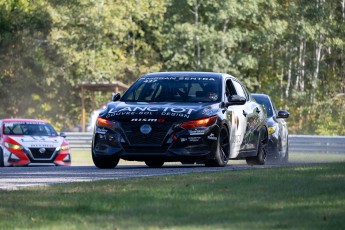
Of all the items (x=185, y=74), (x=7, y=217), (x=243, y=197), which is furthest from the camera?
(x=185, y=74)

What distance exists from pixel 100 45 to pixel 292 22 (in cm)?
1054

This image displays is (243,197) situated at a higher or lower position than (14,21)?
higher

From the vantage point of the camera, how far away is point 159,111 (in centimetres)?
1888

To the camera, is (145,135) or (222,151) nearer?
(145,135)

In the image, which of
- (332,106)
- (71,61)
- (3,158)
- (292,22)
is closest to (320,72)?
(292,22)

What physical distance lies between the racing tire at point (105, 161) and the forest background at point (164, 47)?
3647 centimetres

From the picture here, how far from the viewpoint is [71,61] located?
59.0 m

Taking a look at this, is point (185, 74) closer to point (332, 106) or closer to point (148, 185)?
point (148, 185)

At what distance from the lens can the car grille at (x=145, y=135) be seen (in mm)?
18734

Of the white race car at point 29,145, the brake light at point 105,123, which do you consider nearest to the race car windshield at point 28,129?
the white race car at point 29,145

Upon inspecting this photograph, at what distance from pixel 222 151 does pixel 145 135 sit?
1.50m

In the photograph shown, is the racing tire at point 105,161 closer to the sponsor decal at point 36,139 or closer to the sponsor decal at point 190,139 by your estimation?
the sponsor decal at point 190,139

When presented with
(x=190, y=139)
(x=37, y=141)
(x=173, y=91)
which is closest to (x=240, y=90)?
(x=173, y=91)

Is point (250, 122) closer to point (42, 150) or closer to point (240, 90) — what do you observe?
point (240, 90)
